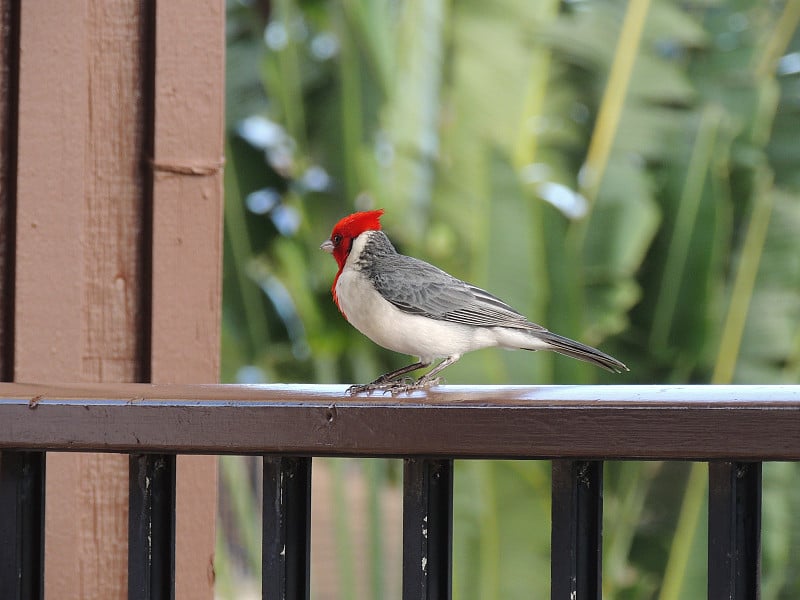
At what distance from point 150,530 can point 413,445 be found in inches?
11.4

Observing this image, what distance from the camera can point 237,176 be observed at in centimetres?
373

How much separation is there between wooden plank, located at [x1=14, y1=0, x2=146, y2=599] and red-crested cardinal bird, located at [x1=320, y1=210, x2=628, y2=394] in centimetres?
38

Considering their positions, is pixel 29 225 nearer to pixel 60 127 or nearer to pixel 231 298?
pixel 60 127

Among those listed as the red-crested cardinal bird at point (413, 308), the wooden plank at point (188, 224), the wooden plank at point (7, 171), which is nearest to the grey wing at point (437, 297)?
the red-crested cardinal bird at point (413, 308)

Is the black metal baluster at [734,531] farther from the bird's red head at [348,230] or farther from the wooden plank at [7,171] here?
the wooden plank at [7,171]

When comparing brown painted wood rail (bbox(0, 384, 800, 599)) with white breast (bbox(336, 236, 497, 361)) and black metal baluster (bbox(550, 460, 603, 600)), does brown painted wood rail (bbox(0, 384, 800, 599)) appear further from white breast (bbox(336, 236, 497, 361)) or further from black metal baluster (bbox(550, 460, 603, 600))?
white breast (bbox(336, 236, 497, 361))

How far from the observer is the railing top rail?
2.48 ft

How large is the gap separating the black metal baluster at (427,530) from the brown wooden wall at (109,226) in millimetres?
703

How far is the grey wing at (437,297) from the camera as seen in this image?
1597 millimetres

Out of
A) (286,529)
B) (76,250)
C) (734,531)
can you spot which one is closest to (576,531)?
(734,531)

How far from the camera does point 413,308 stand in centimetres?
159

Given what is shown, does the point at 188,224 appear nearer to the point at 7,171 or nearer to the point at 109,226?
the point at 109,226

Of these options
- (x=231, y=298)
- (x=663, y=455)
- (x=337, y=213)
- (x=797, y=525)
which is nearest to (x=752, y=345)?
(x=797, y=525)

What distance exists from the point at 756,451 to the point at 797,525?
114 inches
